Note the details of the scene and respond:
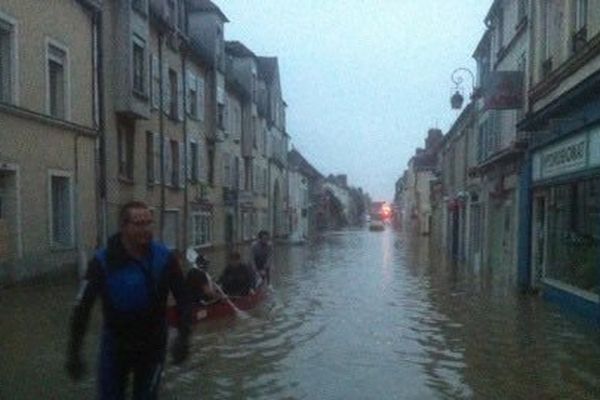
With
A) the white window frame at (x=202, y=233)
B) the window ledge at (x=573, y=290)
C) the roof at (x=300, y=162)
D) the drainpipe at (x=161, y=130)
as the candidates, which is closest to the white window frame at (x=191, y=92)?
the drainpipe at (x=161, y=130)

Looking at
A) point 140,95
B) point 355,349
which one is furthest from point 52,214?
point 355,349

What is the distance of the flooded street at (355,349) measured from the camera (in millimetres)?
7961

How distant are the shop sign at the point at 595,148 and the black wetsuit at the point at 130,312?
29.9 feet

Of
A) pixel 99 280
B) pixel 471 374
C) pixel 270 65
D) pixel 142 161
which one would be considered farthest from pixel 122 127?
pixel 270 65

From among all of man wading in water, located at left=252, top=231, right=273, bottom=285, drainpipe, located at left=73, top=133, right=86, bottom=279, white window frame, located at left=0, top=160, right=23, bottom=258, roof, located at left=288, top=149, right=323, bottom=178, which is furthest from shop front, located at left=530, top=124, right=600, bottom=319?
roof, located at left=288, top=149, right=323, bottom=178

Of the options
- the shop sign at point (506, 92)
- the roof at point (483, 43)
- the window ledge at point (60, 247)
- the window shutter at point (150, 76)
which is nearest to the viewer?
the window ledge at point (60, 247)

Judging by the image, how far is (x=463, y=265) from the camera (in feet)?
90.8

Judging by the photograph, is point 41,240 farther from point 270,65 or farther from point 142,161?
point 270,65

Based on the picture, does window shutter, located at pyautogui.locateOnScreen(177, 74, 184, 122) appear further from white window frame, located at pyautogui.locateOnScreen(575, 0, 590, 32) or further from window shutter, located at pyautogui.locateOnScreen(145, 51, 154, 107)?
white window frame, located at pyautogui.locateOnScreen(575, 0, 590, 32)

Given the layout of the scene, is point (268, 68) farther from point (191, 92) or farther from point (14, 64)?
point (14, 64)

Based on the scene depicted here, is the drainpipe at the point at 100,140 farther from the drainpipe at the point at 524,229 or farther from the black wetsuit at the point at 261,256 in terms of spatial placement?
the drainpipe at the point at 524,229

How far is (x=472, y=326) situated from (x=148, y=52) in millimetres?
15333

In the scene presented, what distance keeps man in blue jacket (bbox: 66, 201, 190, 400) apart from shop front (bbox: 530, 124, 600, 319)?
9.09m

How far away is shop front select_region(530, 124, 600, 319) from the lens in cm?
1241
